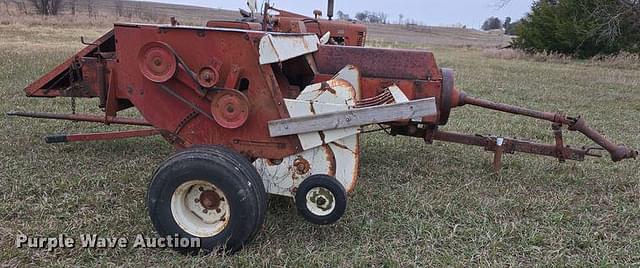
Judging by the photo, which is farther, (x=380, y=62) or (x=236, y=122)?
(x=380, y=62)

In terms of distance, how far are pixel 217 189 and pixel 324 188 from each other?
594 millimetres

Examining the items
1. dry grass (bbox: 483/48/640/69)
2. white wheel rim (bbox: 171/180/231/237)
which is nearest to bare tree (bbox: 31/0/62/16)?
dry grass (bbox: 483/48/640/69)

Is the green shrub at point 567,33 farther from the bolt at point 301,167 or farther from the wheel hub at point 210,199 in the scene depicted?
the wheel hub at point 210,199

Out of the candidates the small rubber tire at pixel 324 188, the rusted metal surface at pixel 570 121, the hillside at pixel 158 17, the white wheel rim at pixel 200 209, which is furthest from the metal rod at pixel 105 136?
the hillside at pixel 158 17

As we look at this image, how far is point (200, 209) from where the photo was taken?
2.98m

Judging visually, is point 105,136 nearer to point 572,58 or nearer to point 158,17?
point 572,58

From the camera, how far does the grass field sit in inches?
117

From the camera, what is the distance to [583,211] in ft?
12.5

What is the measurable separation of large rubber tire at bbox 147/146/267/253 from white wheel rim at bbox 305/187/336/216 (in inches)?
10.4

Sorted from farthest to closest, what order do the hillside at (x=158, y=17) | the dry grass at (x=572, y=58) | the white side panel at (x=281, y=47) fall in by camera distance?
the hillside at (x=158, y=17) → the dry grass at (x=572, y=58) → the white side panel at (x=281, y=47)

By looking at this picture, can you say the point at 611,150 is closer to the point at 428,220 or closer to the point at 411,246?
the point at 428,220

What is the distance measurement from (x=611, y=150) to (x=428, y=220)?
1.83 metres

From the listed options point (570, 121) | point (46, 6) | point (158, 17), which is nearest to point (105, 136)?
point (570, 121)

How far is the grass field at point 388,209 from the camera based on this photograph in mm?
2977
